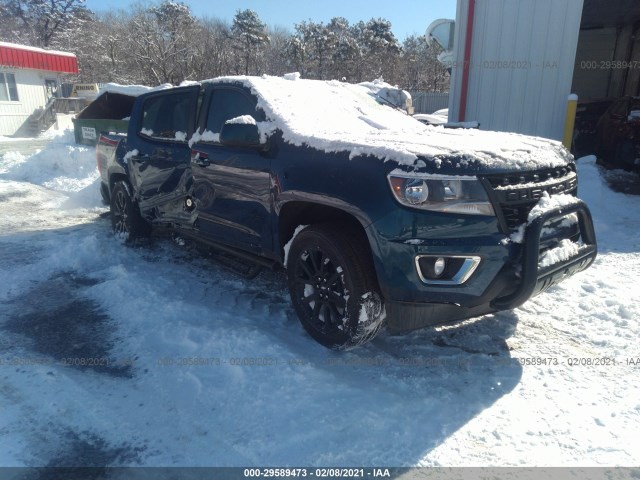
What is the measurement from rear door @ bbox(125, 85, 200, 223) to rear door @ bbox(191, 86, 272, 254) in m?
0.28

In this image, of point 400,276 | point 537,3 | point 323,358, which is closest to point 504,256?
point 400,276

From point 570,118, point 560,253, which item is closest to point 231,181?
point 560,253

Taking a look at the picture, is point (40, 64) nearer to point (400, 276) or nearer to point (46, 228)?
point (46, 228)

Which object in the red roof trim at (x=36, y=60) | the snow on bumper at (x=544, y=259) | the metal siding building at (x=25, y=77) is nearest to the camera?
the snow on bumper at (x=544, y=259)

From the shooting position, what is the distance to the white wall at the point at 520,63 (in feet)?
27.7

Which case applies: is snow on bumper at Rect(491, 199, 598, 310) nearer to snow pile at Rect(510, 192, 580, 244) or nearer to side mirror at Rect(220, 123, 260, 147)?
snow pile at Rect(510, 192, 580, 244)

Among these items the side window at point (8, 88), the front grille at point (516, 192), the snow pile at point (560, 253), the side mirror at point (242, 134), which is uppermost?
the side window at point (8, 88)

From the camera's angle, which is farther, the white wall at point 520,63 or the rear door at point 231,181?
the white wall at point 520,63

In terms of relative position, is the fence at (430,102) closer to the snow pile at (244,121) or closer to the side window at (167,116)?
the side window at (167,116)

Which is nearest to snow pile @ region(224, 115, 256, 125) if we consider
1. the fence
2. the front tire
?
the front tire

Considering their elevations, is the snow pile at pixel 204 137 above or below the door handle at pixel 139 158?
above

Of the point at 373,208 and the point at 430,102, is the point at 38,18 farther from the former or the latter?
the point at 373,208

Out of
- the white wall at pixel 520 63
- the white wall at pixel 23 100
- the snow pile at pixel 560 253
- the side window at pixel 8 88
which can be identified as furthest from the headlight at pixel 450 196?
the side window at pixel 8 88

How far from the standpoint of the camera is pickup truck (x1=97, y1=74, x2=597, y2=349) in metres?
2.61
